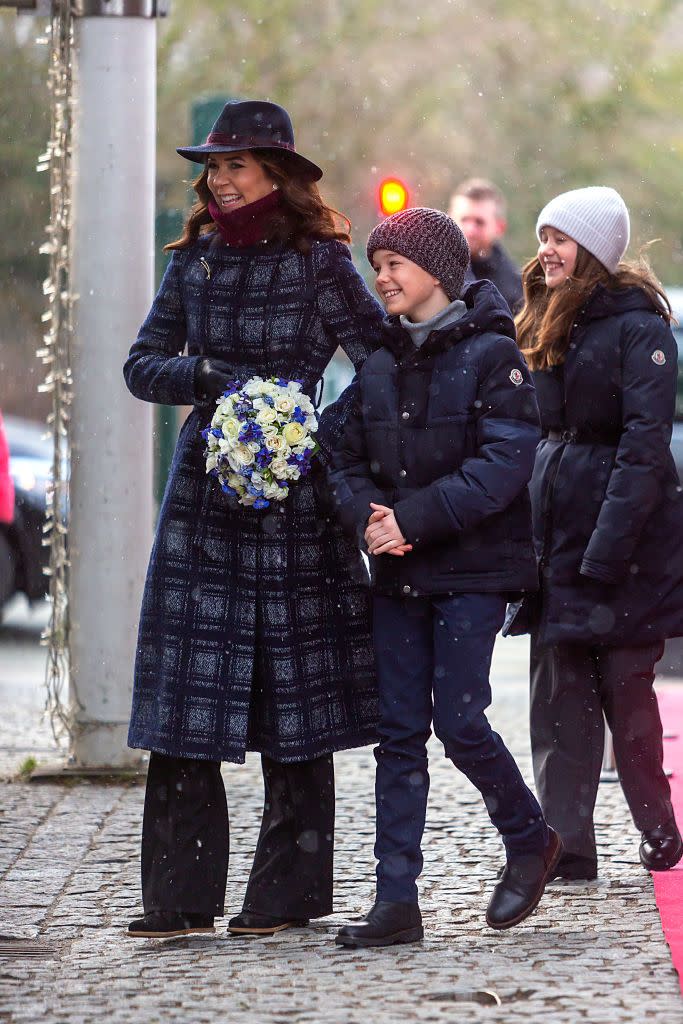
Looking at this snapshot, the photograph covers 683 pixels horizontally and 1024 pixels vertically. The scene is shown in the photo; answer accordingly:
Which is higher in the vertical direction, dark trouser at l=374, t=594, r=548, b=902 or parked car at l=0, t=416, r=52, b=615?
parked car at l=0, t=416, r=52, b=615

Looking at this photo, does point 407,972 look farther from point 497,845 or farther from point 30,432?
point 30,432

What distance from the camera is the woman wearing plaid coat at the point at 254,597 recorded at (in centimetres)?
509

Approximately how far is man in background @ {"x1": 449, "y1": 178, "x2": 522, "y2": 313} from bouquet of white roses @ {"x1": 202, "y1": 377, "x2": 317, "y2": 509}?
2.23 meters

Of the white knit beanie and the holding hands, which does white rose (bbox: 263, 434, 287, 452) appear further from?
the white knit beanie

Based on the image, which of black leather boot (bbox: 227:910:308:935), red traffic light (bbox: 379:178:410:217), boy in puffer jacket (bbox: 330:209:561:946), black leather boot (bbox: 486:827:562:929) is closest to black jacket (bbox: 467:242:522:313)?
boy in puffer jacket (bbox: 330:209:561:946)

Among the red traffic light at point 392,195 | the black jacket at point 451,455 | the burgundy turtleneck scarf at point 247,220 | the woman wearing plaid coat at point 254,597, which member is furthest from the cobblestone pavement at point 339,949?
the red traffic light at point 392,195

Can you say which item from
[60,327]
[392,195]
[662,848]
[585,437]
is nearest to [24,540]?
[392,195]

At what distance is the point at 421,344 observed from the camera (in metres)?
5.01

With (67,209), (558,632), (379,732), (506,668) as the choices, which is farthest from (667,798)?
(506,668)

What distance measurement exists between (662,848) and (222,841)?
51.6 inches

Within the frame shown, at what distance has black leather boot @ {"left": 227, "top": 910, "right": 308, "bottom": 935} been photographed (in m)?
5.08

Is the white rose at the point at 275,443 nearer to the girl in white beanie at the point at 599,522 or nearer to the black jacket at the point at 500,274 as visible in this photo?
the girl in white beanie at the point at 599,522

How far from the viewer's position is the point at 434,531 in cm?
486

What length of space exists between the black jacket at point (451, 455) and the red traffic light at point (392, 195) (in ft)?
21.5
